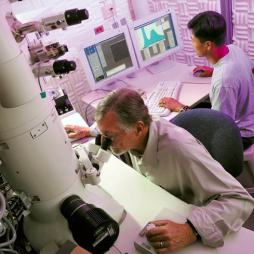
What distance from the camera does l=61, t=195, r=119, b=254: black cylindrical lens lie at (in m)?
0.78

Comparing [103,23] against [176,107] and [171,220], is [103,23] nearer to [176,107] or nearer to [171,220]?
[176,107]

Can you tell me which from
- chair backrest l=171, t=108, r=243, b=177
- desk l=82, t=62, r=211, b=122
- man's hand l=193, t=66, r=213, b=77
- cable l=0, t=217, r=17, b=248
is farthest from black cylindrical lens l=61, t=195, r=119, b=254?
man's hand l=193, t=66, r=213, b=77

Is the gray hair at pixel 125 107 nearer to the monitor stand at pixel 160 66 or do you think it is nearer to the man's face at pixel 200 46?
the man's face at pixel 200 46

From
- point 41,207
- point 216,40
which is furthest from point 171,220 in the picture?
point 216,40

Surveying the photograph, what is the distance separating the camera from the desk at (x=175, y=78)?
2.34 m

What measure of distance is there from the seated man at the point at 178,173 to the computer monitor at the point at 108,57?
3.80 feet

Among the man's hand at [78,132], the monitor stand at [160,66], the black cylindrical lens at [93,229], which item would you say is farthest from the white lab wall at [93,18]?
the black cylindrical lens at [93,229]

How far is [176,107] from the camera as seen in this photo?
219 centimetres

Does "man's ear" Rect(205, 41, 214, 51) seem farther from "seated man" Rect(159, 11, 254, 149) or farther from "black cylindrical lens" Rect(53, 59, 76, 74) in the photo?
"black cylindrical lens" Rect(53, 59, 76, 74)

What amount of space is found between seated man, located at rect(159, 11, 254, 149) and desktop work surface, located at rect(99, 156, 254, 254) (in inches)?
33.1

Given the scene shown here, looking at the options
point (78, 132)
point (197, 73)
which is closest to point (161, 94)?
point (197, 73)

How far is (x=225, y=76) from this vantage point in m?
1.98

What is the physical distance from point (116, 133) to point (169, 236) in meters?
0.50

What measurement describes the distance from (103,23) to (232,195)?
2108mm
